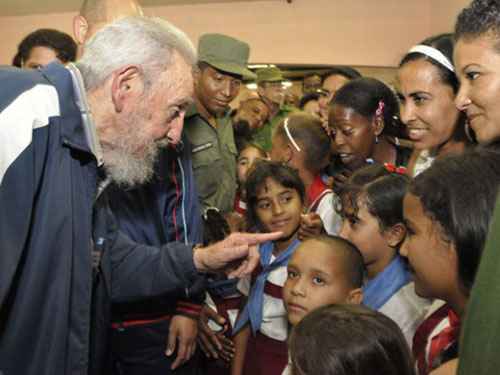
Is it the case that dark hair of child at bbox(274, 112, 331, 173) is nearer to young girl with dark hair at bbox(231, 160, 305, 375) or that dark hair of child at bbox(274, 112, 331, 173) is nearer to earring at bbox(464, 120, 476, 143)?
young girl with dark hair at bbox(231, 160, 305, 375)

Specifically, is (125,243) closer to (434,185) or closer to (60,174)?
(60,174)

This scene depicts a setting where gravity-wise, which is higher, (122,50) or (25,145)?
(122,50)

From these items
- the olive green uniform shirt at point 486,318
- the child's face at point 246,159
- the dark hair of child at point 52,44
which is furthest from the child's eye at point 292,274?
the dark hair of child at point 52,44

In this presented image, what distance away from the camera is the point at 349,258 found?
2.01 metres

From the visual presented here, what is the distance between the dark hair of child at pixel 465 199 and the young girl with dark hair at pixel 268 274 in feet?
3.79

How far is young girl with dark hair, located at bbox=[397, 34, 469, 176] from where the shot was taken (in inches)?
86.0

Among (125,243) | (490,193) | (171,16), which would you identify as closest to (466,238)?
(490,193)

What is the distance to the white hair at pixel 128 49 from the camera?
1.59 meters

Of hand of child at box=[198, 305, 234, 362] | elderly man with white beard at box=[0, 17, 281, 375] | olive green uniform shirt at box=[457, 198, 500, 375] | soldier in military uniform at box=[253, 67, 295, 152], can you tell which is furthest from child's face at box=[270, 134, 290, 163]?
olive green uniform shirt at box=[457, 198, 500, 375]

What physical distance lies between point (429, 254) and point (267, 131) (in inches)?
166

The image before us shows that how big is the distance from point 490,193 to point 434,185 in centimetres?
17

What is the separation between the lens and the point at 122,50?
62.8 inches

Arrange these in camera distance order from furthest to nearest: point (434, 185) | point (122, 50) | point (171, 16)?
point (171, 16) < point (122, 50) < point (434, 185)

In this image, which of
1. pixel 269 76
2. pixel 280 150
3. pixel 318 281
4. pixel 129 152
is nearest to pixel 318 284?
pixel 318 281
